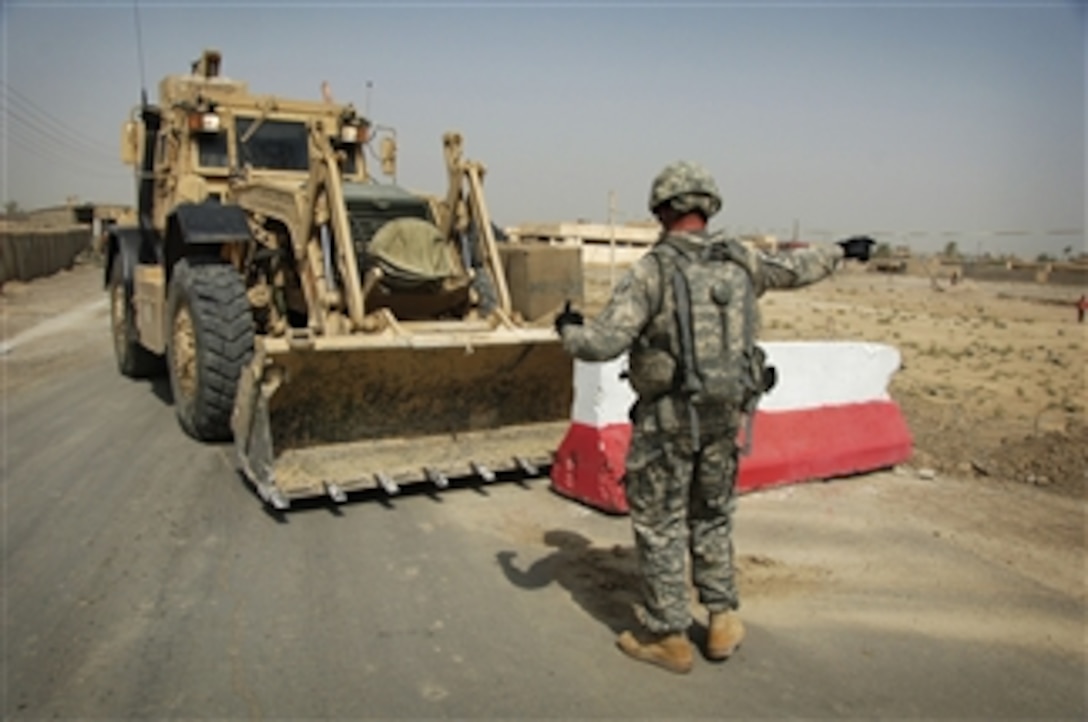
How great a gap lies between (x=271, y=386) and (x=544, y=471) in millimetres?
1804

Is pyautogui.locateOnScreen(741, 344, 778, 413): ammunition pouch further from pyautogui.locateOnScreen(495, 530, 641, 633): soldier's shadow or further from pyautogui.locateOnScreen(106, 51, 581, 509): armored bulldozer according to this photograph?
pyautogui.locateOnScreen(106, 51, 581, 509): armored bulldozer

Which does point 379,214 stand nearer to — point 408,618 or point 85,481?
point 85,481

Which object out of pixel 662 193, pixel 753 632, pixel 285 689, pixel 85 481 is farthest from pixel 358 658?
pixel 85 481

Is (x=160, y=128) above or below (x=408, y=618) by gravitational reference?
above

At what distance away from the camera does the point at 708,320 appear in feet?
10.5

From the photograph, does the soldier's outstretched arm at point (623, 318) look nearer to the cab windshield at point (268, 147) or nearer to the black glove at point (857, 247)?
the black glove at point (857, 247)

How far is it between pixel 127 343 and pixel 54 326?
6635mm

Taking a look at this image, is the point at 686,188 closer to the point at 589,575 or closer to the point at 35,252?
the point at 589,575

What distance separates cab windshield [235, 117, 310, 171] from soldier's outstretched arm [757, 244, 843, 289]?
18.4 feet

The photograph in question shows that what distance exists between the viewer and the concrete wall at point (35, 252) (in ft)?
71.2

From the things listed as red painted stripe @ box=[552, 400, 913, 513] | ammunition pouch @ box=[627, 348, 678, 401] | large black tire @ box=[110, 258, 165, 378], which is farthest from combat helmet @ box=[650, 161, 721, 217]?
large black tire @ box=[110, 258, 165, 378]

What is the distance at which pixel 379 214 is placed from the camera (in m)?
6.95

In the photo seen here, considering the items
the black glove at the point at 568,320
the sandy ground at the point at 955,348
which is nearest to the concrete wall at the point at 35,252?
the sandy ground at the point at 955,348

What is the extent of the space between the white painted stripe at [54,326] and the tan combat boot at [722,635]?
36.8 feet
